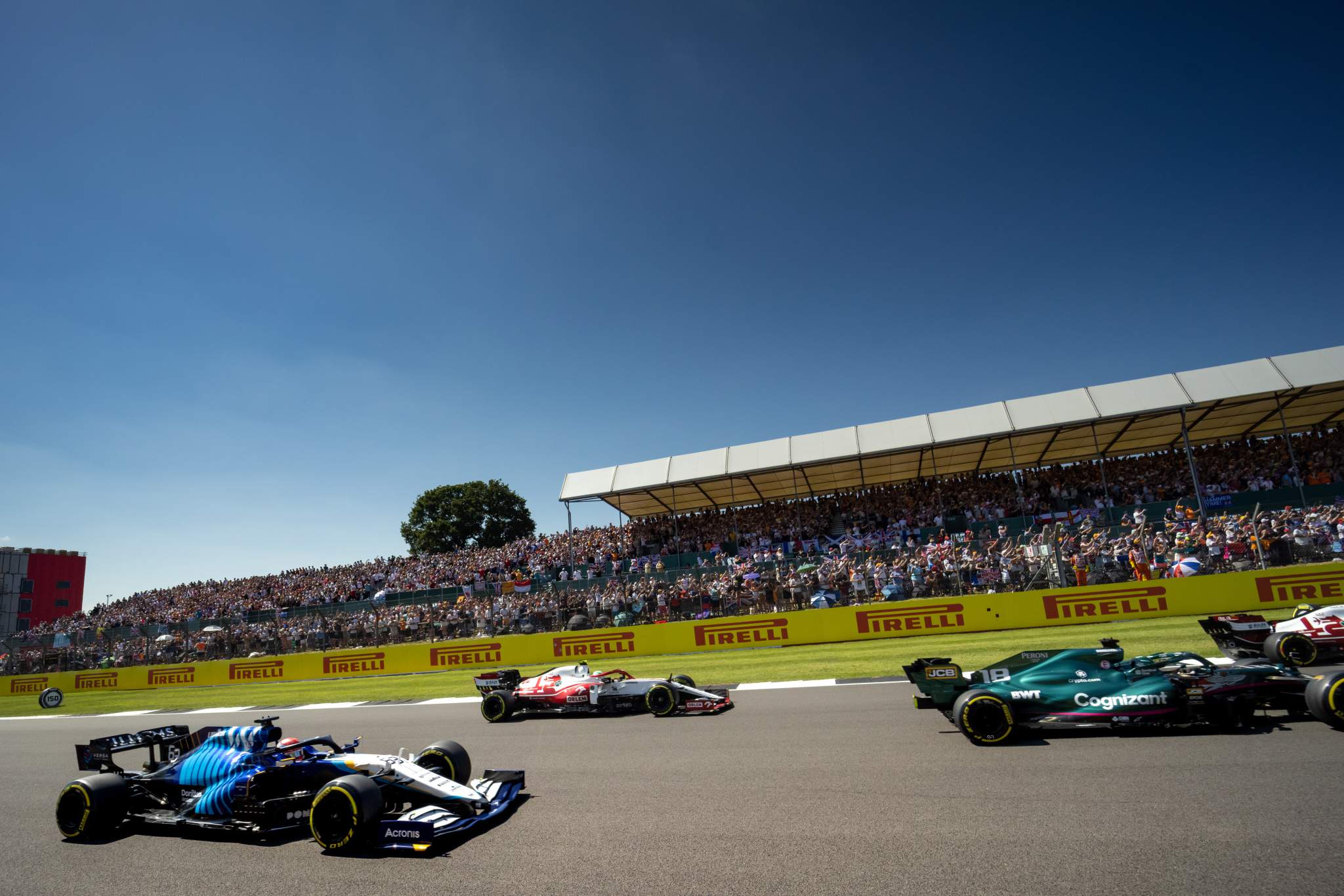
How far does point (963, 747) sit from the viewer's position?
787 centimetres

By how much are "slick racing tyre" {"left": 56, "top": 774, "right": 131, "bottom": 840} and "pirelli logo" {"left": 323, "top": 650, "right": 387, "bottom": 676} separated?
19.0 meters

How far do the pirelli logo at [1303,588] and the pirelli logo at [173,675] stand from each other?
34710 mm

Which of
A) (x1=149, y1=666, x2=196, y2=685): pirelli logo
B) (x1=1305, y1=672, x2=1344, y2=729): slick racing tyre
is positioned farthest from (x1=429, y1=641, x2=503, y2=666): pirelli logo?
(x1=1305, y1=672, x2=1344, y2=729): slick racing tyre

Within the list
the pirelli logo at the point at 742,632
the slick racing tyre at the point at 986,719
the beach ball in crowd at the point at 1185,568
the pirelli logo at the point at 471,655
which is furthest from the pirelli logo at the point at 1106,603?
the pirelli logo at the point at 471,655

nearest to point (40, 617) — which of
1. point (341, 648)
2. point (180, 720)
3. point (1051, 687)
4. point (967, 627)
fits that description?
point (341, 648)

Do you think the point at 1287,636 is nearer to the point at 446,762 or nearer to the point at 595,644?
the point at 446,762

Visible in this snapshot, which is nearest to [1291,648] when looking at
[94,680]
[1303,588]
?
[1303,588]

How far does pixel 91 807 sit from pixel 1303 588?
2238 cm

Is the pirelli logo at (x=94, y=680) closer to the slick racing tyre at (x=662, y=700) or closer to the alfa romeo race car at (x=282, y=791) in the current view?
the alfa romeo race car at (x=282, y=791)

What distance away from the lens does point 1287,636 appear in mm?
10422

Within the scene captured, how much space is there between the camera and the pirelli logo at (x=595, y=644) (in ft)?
72.9

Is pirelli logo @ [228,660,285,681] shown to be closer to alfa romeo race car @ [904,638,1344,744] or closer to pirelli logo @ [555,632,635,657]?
pirelli logo @ [555,632,635,657]

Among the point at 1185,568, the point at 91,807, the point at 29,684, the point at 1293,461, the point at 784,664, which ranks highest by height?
the point at 1293,461

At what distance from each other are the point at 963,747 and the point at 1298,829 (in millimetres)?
3289
